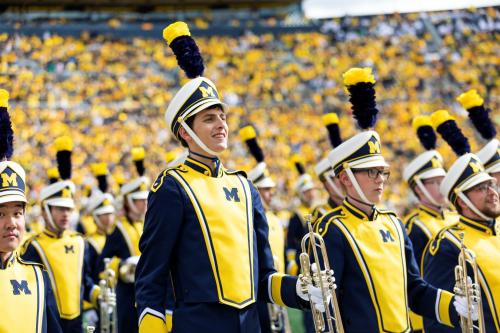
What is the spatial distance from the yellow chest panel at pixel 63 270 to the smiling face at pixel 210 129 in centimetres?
369

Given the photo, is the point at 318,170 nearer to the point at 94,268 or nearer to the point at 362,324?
the point at 94,268

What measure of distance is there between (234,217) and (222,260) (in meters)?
0.21

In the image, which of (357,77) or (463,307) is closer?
(463,307)

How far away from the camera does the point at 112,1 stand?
127ft

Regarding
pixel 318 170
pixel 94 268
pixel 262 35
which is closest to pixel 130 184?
pixel 94 268

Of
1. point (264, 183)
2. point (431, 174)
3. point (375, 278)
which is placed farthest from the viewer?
point (264, 183)

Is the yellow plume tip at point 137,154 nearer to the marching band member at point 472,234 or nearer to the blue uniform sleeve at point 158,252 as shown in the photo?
the marching band member at point 472,234

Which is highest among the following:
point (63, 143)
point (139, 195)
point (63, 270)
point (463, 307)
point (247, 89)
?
point (247, 89)

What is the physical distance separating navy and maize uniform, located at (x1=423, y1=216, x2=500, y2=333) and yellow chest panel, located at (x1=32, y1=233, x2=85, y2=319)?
3162 millimetres

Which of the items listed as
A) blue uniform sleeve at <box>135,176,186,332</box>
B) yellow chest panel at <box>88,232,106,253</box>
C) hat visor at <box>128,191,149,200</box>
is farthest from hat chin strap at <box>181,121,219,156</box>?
yellow chest panel at <box>88,232,106,253</box>

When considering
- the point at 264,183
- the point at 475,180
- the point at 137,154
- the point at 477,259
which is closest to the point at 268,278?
the point at 477,259

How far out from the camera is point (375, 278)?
14.3 ft

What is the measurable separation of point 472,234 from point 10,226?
2.82m

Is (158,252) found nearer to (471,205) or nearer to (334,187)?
(471,205)
